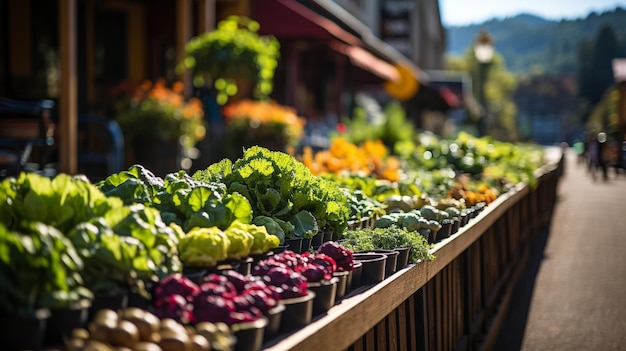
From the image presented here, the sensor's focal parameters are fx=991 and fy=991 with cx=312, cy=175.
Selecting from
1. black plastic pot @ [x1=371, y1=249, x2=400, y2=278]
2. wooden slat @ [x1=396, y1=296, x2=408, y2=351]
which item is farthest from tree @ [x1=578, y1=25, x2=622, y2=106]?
black plastic pot @ [x1=371, y1=249, x2=400, y2=278]

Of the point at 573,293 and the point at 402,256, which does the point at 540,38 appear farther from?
the point at 402,256

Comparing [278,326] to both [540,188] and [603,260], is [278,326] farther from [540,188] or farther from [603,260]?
[540,188]

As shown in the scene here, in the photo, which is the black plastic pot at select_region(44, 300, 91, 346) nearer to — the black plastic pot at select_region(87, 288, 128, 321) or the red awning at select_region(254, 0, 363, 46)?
the black plastic pot at select_region(87, 288, 128, 321)

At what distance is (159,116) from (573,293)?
5496 mm

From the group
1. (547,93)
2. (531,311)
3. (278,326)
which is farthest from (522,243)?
(547,93)

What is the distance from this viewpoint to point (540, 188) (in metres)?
13.5

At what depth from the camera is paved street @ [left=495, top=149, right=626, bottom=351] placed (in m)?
6.54

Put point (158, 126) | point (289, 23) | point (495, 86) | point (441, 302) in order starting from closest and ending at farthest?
point (441, 302) → point (158, 126) → point (289, 23) → point (495, 86)

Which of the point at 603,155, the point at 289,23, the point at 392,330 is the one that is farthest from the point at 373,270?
the point at 603,155

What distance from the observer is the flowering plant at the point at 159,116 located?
462 inches

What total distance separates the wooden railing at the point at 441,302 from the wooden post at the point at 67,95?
170 inches

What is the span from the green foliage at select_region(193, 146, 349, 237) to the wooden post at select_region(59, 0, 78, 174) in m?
6.01

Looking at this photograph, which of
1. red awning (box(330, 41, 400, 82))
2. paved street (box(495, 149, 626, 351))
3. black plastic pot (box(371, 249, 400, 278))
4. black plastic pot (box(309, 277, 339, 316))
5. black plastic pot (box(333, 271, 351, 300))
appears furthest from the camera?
red awning (box(330, 41, 400, 82))

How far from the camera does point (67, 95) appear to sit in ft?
32.5
